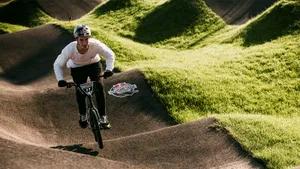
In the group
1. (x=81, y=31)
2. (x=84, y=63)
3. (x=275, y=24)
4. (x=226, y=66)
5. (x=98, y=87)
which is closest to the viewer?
(x=81, y=31)

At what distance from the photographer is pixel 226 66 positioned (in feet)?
61.5

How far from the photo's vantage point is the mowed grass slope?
1165cm

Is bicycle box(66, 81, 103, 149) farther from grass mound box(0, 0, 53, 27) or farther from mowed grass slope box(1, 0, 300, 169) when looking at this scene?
grass mound box(0, 0, 53, 27)

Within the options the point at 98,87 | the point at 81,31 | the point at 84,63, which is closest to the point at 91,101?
the point at 98,87

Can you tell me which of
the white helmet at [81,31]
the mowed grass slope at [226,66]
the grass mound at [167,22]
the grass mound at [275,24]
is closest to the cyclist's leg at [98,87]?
the white helmet at [81,31]

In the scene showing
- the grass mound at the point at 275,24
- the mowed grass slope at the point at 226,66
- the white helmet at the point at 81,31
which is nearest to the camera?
the white helmet at the point at 81,31

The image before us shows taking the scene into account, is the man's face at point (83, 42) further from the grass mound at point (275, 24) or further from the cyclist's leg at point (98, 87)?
the grass mound at point (275, 24)

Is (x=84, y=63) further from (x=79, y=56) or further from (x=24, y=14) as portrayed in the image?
(x=24, y=14)

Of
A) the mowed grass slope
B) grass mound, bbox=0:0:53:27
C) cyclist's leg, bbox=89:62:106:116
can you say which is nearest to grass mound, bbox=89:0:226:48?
the mowed grass slope

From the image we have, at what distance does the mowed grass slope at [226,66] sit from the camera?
38.2ft

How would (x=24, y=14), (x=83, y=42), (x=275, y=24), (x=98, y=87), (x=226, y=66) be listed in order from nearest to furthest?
(x=83, y=42) → (x=98, y=87) → (x=226, y=66) → (x=275, y=24) → (x=24, y=14)

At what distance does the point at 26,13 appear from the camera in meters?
41.0

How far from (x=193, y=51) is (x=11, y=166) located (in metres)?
16.9

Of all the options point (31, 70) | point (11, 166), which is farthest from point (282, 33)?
point (11, 166)
